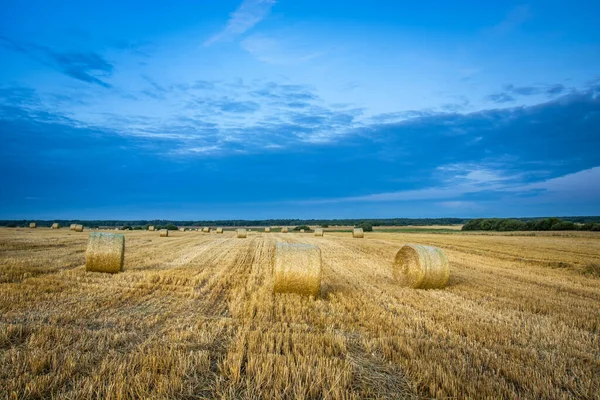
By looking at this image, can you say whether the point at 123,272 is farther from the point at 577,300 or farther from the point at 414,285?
the point at 577,300

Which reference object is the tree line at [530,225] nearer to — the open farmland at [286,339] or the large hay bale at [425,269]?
the open farmland at [286,339]

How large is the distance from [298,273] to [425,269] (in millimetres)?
3498

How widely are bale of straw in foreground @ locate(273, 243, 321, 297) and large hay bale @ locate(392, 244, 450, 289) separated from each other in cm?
292

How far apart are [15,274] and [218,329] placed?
7265 mm

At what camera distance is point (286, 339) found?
5.10m

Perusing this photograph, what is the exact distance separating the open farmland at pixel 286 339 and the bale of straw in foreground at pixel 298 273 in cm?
26

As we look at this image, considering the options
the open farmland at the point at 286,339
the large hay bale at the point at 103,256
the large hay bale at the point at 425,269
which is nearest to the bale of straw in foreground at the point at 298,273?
the open farmland at the point at 286,339

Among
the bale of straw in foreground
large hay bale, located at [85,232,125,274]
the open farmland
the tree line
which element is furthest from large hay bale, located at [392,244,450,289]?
the tree line

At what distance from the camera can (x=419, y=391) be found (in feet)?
12.4

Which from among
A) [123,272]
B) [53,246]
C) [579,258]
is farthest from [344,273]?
[53,246]

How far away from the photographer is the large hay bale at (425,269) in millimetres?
9625

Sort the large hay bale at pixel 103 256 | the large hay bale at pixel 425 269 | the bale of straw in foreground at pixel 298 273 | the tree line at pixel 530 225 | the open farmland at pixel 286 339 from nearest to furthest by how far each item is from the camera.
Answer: the open farmland at pixel 286 339
the bale of straw in foreground at pixel 298 273
the large hay bale at pixel 425 269
the large hay bale at pixel 103 256
the tree line at pixel 530 225

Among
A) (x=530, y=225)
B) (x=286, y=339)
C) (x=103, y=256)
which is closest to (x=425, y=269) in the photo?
(x=286, y=339)

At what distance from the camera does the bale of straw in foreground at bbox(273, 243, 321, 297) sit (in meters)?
8.32
